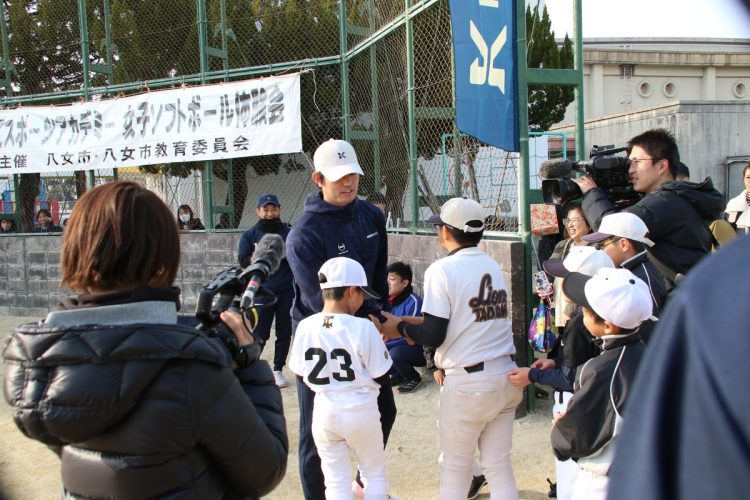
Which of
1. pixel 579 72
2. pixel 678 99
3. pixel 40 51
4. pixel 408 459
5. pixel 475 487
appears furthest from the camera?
pixel 678 99

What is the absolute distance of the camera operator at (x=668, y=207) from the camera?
3246 mm

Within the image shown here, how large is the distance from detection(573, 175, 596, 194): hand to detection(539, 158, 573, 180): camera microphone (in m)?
0.09

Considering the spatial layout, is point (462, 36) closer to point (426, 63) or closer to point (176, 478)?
point (426, 63)

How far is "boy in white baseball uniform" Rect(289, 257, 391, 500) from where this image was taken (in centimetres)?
297

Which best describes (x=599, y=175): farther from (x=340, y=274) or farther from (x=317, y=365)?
(x=317, y=365)

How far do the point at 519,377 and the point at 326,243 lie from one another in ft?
3.91

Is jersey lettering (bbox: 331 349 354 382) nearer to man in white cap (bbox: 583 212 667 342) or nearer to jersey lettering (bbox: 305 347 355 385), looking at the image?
jersey lettering (bbox: 305 347 355 385)

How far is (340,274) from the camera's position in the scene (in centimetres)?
303

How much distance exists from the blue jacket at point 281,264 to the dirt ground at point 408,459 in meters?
1.28

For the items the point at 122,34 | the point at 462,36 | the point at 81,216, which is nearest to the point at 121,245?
the point at 81,216

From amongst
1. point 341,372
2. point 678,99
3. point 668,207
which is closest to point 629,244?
point 668,207

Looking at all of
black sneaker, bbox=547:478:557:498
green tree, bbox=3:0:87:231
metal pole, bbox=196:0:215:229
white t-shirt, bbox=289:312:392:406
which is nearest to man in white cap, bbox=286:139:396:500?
white t-shirt, bbox=289:312:392:406

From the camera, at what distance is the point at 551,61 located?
13.2 m

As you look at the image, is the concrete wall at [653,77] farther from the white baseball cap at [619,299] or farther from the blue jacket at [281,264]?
the white baseball cap at [619,299]
